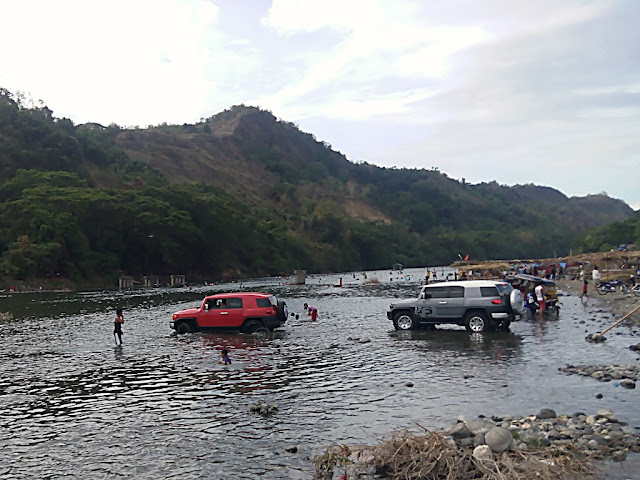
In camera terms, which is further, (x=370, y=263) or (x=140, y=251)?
(x=370, y=263)

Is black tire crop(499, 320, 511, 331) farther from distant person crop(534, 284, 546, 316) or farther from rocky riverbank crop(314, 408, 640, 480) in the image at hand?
rocky riverbank crop(314, 408, 640, 480)

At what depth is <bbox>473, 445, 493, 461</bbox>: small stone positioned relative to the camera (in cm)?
921

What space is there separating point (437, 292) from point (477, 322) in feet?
7.69

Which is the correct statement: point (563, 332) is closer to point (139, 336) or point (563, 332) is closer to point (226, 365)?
point (226, 365)

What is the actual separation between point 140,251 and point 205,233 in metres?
15.9

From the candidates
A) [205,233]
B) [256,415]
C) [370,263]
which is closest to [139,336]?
[256,415]

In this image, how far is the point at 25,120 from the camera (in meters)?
143

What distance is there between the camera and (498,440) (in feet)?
32.1

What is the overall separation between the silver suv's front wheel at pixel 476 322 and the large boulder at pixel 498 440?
57.8 feet

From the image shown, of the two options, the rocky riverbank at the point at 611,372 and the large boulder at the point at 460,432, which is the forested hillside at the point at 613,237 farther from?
the large boulder at the point at 460,432

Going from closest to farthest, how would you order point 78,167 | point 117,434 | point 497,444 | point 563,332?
point 497,444
point 117,434
point 563,332
point 78,167

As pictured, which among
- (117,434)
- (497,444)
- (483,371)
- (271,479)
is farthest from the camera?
(483,371)

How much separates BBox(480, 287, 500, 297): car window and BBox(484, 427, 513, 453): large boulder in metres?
17.5

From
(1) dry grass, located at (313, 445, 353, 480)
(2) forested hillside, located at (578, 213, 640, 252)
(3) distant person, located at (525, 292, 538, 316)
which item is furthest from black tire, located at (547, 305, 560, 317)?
Result: (2) forested hillside, located at (578, 213, 640, 252)
